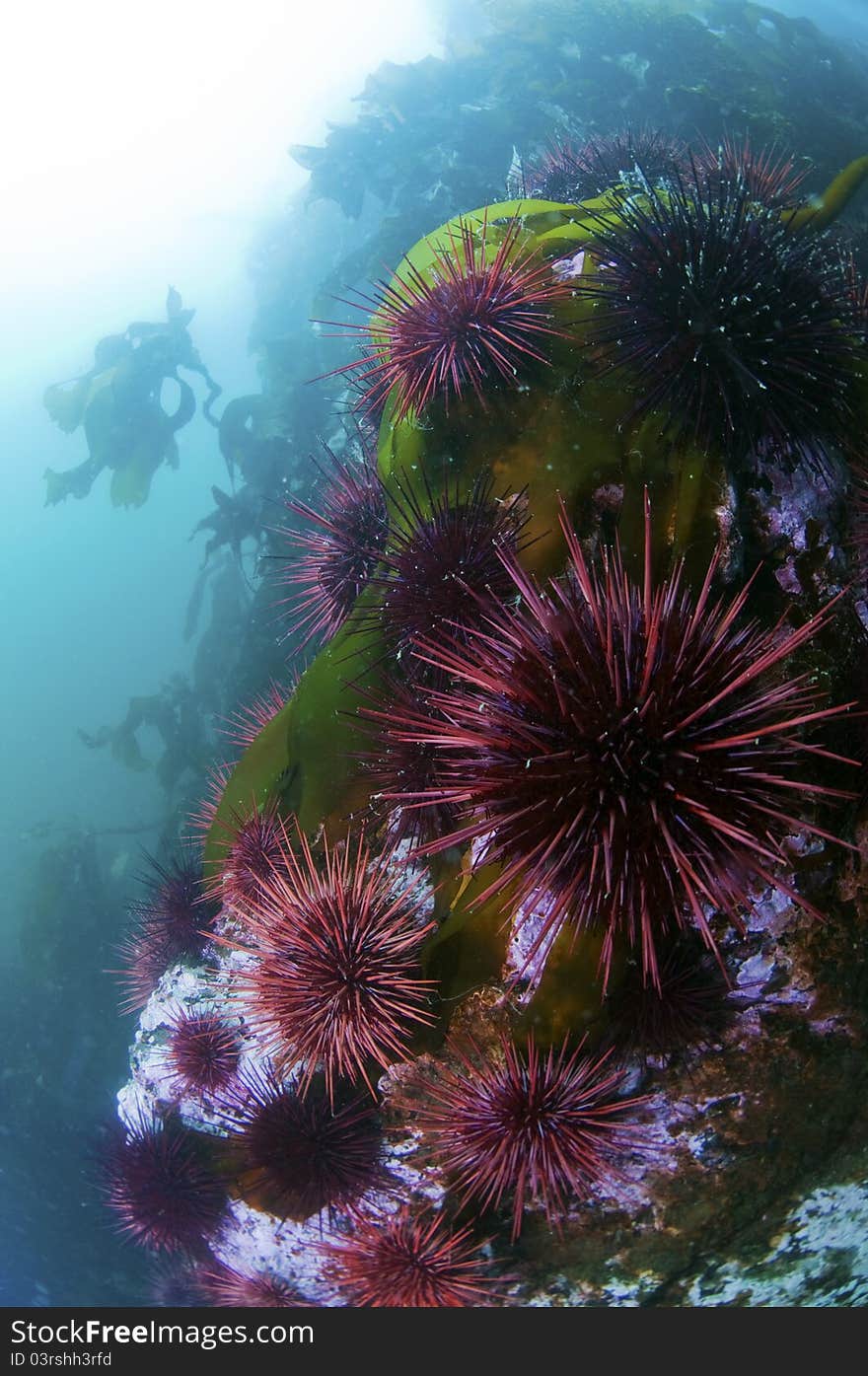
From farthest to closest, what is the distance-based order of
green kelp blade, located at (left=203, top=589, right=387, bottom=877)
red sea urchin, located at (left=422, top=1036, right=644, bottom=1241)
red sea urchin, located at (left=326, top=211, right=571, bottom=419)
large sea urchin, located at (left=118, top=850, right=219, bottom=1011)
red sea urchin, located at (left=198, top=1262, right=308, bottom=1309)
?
1. large sea urchin, located at (left=118, top=850, right=219, bottom=1011)
2. red sea urchin, located at (left=198, top=1262, right=308, bottom=1309)
3. green kelp blade, located at (left=203, top=589, right=387, bottom=877)
4. red sea urchin, located at (left=326, top=211, right=571, bottom=419)
5. red sea urchin, located at (left=422, top=1036, right=644, bottom=1241)

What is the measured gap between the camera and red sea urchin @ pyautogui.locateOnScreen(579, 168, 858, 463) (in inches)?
99.4

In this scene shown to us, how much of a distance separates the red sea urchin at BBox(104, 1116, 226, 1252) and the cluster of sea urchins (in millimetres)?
91

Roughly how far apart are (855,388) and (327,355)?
1275cm

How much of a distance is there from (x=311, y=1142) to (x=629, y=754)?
3.03 m

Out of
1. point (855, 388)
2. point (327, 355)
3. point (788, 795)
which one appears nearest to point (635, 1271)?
point (788, 795)

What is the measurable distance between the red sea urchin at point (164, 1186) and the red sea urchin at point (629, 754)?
3.82m

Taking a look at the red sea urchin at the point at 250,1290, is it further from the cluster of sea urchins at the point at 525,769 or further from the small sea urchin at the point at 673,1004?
the small sea urchin at the point at 673,1004

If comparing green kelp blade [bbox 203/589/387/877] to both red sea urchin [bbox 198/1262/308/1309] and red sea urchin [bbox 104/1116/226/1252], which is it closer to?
red sea urchin [bbox 104/1116/226/1252]

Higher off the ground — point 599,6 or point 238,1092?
point 599,6

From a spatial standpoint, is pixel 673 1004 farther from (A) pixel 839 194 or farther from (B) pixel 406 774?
(A) pixel 839 194

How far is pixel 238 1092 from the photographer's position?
3848mm

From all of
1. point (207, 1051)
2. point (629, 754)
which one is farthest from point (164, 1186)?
point (629, 754)

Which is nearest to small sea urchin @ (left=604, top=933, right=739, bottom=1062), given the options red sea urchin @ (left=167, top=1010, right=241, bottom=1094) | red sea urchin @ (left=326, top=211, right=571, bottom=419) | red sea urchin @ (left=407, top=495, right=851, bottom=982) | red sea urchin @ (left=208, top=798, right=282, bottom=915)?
red sea urchin @ (left=407, top=495, right=851, bottom=982)
